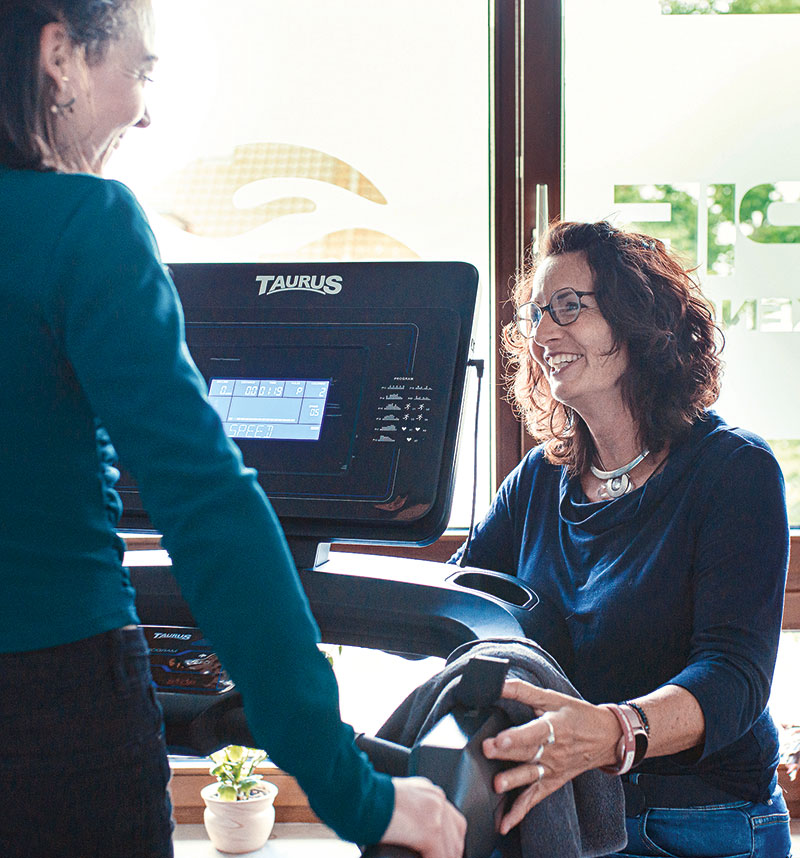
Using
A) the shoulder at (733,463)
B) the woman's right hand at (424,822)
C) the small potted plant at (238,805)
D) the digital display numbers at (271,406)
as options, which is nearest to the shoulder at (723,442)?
the shoulder at (733,463)

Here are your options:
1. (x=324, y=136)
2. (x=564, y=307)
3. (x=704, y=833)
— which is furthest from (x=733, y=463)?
(x=324, y=136)

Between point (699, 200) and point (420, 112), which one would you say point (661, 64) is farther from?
point (420, 112)

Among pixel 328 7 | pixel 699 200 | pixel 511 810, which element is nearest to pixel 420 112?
pixel 328 7

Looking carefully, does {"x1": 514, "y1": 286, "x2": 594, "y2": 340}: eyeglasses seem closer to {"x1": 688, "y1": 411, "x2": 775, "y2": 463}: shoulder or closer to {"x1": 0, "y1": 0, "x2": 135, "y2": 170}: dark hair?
{"x1": 688, "y1": 411, "x2": 775, "y2": 463}: shoulder

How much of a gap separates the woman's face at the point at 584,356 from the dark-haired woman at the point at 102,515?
38.2 inches

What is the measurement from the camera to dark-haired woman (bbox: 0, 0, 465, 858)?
651mm

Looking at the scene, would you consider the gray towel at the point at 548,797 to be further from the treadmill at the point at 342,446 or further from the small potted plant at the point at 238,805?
the small potted plant at the point at 238,805

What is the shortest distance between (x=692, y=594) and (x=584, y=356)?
1.47ft

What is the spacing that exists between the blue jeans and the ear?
118 centimetres

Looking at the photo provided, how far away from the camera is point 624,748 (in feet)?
3.61

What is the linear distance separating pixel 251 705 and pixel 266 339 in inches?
30.9

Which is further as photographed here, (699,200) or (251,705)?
(699,200)

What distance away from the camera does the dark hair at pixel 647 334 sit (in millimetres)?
1554

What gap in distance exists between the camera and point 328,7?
2719 mm
